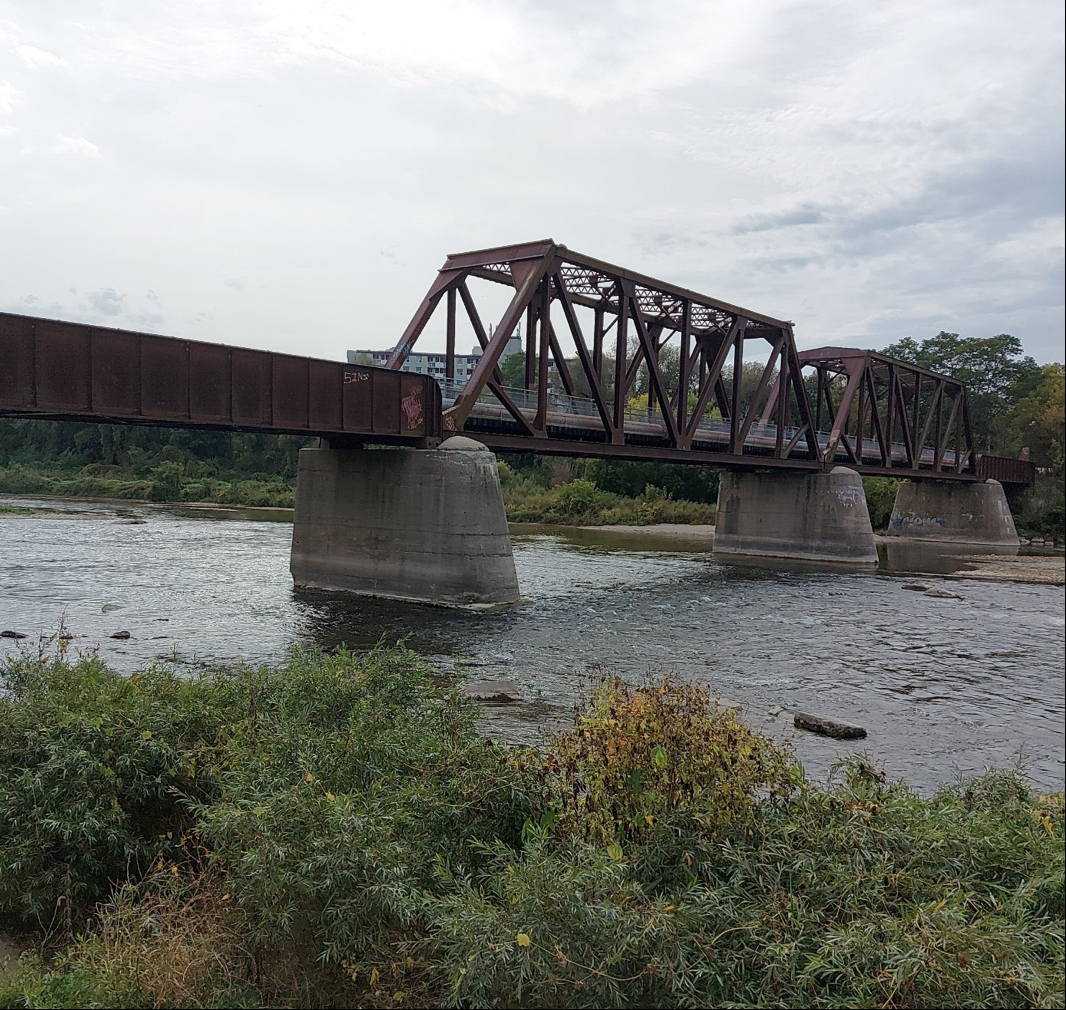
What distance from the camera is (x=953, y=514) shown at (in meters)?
81.0

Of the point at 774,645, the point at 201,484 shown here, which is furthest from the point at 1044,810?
the point at 201,484

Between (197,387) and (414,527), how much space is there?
8448mm

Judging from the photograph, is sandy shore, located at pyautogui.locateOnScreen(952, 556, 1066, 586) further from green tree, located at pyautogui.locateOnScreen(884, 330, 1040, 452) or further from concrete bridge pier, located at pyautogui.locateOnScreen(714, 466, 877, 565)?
green tree, located at pyautogui.locateOnScreen(884, 330, 1040, 452)

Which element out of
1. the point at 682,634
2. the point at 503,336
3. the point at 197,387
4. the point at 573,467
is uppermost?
the point at 503,336

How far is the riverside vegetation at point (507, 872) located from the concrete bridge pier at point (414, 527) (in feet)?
65.2

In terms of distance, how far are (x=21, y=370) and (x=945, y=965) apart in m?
24.5

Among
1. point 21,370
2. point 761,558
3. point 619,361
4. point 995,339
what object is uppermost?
point 995,339

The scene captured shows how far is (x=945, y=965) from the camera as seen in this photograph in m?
4.89

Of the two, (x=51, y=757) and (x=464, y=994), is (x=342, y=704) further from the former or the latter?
(x=464, y=994)

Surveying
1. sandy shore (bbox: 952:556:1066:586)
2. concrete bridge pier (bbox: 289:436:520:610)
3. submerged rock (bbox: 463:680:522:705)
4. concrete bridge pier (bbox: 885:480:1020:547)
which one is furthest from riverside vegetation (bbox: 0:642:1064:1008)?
concrete bridge pier (bbox: 885:480:1020:547)

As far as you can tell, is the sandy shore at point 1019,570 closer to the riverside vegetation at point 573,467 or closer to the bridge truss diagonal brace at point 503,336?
the riverside vegetation at point 573,467

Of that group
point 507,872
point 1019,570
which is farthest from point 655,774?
point 1019,570

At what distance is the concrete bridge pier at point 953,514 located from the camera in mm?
77375

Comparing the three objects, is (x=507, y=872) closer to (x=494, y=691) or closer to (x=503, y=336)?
(x=494, y=691)
